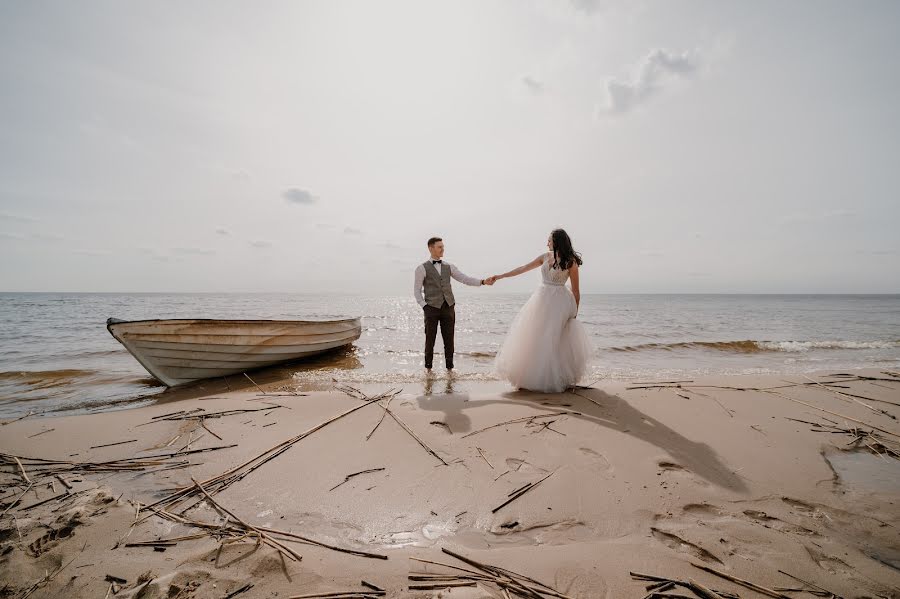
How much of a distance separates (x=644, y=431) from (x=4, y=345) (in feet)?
68.6

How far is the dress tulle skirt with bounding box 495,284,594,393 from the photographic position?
18.1ft

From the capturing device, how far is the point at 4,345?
44.1 feet

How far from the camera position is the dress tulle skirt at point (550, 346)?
217 inches

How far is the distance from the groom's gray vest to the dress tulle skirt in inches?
79.8

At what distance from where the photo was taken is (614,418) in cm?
430

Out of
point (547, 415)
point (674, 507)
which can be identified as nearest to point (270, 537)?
point (674, 507)

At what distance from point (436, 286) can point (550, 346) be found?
8.76 ft

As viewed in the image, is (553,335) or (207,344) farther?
(207,344)

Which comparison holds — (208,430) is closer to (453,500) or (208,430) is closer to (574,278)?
(453,500)

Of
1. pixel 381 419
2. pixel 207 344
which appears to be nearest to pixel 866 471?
pixel 381 419

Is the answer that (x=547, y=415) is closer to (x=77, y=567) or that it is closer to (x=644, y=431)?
(x=644, y=431)

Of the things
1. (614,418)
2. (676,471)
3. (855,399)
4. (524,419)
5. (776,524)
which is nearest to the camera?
(776,524)

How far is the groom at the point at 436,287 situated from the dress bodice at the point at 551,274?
1.45m

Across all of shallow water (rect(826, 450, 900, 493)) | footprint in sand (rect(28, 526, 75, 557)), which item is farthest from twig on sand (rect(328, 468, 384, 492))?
shallow water (rect(826, 450, 900, 493))
